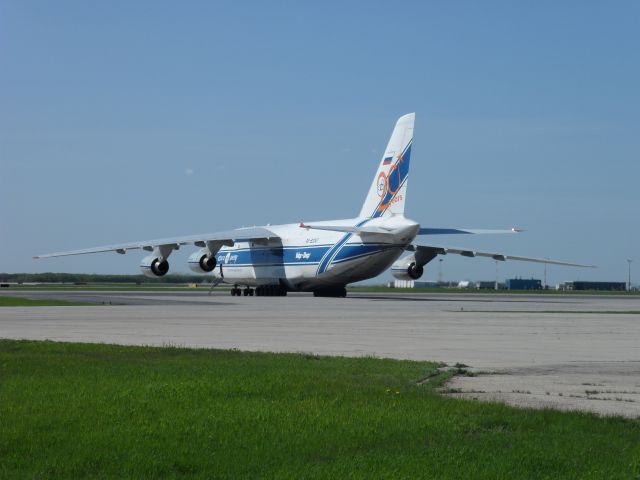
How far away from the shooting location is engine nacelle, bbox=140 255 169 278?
2377 inches

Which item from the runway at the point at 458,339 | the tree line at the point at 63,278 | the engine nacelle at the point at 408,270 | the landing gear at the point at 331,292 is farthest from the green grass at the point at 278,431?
the tree line at the point at 63,278

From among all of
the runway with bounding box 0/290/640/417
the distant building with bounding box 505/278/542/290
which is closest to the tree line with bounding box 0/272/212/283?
the distant building with bounding box 505/278/542/290

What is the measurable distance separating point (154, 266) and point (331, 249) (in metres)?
11.0

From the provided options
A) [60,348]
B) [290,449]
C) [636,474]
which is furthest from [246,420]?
[60,348]

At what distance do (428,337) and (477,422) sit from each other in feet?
45.4

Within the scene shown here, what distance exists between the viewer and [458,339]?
22.8m

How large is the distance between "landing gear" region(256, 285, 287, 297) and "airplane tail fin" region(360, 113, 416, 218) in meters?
12.4

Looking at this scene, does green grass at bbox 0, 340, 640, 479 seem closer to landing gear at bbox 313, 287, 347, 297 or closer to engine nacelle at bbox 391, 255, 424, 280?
engine nacelle at bbox 391, 255, 424, 280

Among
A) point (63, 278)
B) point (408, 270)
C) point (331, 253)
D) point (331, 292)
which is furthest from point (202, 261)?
point (63, 278)

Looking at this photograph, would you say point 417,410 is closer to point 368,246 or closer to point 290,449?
point 290,449

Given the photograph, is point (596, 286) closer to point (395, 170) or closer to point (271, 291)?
point (271, 291)

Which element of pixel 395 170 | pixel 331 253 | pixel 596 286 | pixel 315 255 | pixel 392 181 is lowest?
pixel 596 286

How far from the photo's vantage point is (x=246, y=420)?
380 inches

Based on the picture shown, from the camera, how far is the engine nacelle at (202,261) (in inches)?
2484
